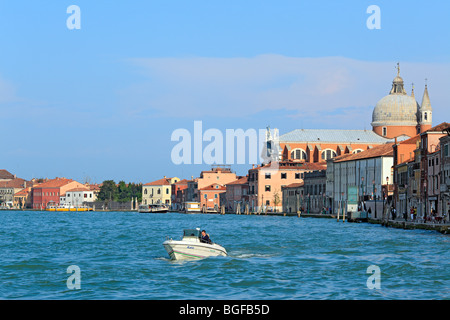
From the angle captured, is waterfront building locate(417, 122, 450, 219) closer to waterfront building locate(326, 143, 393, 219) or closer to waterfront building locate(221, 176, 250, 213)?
waterfront building locate(326, 143, 393, 219)

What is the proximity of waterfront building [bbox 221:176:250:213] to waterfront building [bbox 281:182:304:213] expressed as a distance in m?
12.3

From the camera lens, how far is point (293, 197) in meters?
127

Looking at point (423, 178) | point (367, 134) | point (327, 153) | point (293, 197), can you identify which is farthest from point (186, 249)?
point (367, 134)

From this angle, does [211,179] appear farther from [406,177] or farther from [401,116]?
[406,177]

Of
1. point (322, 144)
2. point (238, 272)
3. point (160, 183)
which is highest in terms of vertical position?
point (322, 144)

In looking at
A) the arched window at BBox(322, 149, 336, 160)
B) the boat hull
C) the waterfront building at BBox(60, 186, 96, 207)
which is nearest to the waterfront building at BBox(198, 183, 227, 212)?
the arched window at BBox(322, 149, 336, 160)

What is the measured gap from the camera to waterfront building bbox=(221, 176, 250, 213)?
144625mm

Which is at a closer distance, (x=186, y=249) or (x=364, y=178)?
(x=186, y=249)

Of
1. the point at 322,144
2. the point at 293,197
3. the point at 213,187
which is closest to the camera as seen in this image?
the point at 293,197

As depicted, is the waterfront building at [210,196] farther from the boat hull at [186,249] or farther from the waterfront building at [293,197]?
the boat hull at [186,249]

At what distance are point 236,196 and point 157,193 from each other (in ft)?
147
